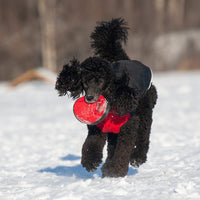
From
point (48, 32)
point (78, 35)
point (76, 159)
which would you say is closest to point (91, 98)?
point (76, 159)

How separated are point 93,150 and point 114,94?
0.56m

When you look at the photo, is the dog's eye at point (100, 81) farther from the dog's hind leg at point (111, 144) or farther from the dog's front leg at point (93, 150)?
the dog's hind leg at point (111, 144)

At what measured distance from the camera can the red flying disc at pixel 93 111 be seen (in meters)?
3.29

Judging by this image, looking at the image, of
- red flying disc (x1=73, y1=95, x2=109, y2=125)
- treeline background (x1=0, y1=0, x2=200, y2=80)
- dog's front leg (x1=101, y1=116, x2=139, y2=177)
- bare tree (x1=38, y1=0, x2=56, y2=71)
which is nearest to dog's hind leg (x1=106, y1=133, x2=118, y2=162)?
dog's front leg (x1=101, y1=116, x2=139, y2=177)

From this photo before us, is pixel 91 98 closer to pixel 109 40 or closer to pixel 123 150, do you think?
pixel 123 150

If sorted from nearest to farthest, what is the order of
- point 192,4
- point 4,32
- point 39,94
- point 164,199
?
1. point 164,199
2. point 39,94
3. point 4,32
4. point 192,4

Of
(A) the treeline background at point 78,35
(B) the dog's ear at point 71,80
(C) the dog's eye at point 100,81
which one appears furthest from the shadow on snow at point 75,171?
(A) the treeline background at point 78,35

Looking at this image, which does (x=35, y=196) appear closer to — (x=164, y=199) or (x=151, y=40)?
(x=164, y=199)

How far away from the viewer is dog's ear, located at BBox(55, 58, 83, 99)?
3.36m

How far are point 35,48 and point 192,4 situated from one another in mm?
14070

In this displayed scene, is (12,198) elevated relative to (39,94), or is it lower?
elevated

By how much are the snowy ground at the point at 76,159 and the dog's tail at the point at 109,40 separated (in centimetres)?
119

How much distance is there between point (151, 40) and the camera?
19594 millimetres

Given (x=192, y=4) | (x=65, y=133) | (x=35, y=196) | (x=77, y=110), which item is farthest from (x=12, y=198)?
(x=192, y=4)
